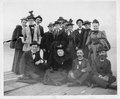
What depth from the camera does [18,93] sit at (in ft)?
8.29

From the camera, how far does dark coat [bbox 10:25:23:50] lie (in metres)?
2.54

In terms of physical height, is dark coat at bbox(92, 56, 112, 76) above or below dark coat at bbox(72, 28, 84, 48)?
below

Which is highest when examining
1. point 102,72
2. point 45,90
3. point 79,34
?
point 79,34

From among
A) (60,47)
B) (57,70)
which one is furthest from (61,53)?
(57,70)

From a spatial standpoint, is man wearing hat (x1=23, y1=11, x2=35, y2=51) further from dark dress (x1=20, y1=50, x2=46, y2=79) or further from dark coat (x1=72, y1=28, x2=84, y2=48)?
dark coat (x1=72, y1=28, x2=84, y2=48)

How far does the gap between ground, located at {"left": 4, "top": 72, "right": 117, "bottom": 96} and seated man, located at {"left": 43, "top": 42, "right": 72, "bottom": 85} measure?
7 centimetres

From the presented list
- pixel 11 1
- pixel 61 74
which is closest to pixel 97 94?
pixel 61 74

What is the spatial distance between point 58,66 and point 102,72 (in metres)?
0.52

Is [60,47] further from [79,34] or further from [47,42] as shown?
[79,34]

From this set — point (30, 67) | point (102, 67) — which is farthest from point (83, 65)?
point (30, 67)

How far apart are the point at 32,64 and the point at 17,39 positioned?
13.5 inches

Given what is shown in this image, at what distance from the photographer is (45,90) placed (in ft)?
8.29

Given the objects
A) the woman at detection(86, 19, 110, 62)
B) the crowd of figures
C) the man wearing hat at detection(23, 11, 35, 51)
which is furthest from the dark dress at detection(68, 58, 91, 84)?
the man wearing hat at detection(23, 11, 35, 51)

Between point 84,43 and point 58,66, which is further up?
point 84,43
